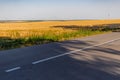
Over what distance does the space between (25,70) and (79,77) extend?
1905 mm

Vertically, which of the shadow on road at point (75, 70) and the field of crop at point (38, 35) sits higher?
the shadow on road at point (75, 70)

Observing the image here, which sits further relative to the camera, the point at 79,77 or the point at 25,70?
the point at 25,70

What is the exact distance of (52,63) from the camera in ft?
42.3

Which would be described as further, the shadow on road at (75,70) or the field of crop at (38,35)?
the field of crop at (38,35)

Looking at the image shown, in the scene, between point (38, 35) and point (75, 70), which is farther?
point (38, 35)

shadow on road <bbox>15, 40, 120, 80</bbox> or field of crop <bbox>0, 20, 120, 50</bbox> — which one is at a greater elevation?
shadow on road <bbox>15, 40, 120, 80</bbox>

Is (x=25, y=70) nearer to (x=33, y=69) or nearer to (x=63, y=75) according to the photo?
(x=33, y=69)

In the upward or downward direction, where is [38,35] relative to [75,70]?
downward

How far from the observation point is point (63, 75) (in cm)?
1021

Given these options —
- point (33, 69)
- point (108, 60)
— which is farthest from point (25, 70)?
point (108, 60)

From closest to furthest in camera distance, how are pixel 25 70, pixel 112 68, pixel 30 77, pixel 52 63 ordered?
pixel 30 77
pixel 25 70
pixel 112 68
pixel 52 63

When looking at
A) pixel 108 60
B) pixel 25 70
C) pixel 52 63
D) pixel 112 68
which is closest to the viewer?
pixel 25 70

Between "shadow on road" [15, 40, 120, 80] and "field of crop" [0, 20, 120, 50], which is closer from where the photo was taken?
"shadow on road" [15, 40, 120, 80]

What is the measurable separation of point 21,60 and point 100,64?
2983mm
